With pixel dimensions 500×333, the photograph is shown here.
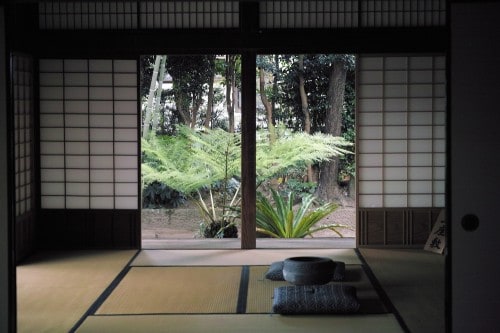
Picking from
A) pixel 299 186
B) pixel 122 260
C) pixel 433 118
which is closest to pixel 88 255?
pixel 122 260

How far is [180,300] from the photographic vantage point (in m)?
5.21

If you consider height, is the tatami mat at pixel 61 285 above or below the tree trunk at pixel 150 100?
below

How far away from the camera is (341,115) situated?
11484 millimetres

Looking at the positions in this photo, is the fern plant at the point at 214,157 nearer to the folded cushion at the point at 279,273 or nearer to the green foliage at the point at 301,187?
the green foliage at the point at 301,187

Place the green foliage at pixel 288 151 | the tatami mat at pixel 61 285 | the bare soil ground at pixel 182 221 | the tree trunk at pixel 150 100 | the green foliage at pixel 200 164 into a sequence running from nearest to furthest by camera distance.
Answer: the tatami mat at pixel 61 285 < the green foliage at pixel 200 164 < the green foliage at pixel 288 151 < the bare soil ground at pixel 182 221 < the tree trunk at pixel 150 100

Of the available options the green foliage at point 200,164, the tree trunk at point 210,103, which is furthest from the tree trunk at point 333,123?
the tree trunk at point 210,103

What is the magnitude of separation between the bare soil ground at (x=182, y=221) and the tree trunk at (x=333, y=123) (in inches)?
13.8

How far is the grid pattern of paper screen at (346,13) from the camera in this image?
714cm

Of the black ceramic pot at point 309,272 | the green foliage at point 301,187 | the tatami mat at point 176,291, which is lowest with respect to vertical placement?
the tatami mat at point 176,291

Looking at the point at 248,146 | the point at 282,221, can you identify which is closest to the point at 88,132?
the point at 248,146

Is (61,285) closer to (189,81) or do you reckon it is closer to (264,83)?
(189,81)

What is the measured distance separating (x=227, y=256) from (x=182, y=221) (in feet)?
13.5

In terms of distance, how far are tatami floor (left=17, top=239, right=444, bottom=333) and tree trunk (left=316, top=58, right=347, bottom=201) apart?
4.30m

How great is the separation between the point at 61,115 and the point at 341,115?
523 cm
